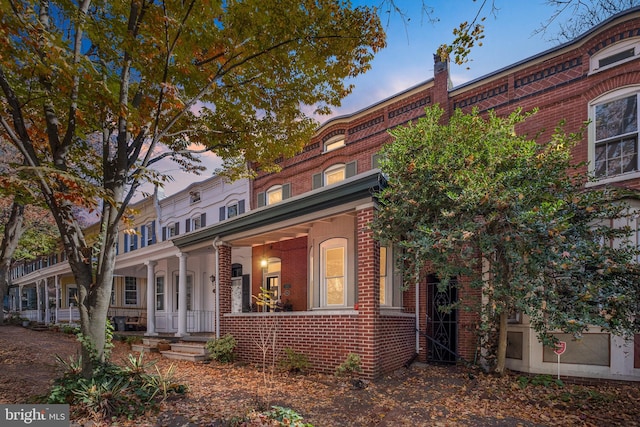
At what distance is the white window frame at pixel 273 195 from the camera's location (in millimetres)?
15516

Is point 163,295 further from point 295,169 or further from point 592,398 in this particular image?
point 592,398

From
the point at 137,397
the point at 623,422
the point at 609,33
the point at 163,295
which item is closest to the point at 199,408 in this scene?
the point at 137,397

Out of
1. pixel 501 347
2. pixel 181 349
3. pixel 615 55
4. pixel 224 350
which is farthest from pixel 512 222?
pixel 181 349

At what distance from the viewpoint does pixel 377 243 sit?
8219 mm

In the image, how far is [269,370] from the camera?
8969 mm

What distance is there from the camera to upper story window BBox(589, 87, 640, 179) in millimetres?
8195

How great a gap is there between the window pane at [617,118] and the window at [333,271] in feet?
21.7

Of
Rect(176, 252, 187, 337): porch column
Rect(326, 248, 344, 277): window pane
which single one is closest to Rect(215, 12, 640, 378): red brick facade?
Rect(326, 248, 344, 277): window pane

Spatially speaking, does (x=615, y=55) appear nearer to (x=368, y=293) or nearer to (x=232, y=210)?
(x=368, y=293)

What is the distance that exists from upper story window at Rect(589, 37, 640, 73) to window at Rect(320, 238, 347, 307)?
7320 millimetres

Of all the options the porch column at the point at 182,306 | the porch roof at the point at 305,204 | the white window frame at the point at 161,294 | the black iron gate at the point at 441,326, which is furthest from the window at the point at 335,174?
the white window frame at the point at 161,294

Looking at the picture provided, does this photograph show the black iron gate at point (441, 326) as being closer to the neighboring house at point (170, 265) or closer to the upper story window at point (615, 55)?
the upper story window at point (615, 55)

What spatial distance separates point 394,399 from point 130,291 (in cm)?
2124

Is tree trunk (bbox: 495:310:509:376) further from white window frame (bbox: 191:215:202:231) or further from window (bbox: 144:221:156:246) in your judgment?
window (bbox: 144:221:156:246)
